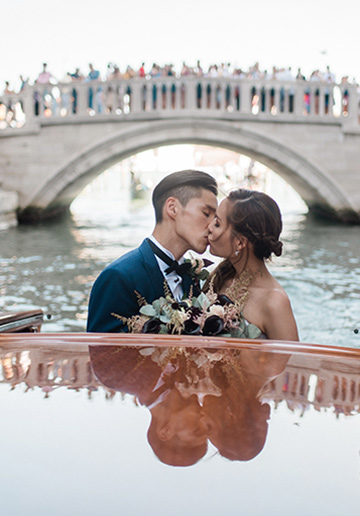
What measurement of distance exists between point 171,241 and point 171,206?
0.09 meters

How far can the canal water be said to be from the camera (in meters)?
4.47

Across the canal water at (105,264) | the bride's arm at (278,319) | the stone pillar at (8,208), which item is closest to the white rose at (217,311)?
the bride's arm at (278,319)

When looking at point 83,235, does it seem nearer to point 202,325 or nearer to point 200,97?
point 200,97

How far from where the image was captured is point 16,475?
2.21 ft

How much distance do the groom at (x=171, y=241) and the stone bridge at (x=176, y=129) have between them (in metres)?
8.81

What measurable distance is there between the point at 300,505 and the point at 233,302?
866 millimetres

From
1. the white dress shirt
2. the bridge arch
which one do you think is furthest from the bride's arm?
the bridge arch

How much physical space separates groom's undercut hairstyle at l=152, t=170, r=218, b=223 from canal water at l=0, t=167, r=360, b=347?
84cm

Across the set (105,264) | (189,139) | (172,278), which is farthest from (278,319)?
(189,139)

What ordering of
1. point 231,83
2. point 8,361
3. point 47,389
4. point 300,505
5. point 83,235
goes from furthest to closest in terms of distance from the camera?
point 231,83 < point 83,235 < point 8,361 < point 47,389 < point 300,505

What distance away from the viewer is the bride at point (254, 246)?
1.50 m

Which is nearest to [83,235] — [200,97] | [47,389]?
[200,97]

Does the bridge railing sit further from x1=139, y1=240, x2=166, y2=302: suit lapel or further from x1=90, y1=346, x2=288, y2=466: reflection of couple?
x1=90, y1=346, x2=288, y2=466: reflection of couple

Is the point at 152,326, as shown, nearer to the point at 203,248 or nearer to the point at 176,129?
the point at 203,248
